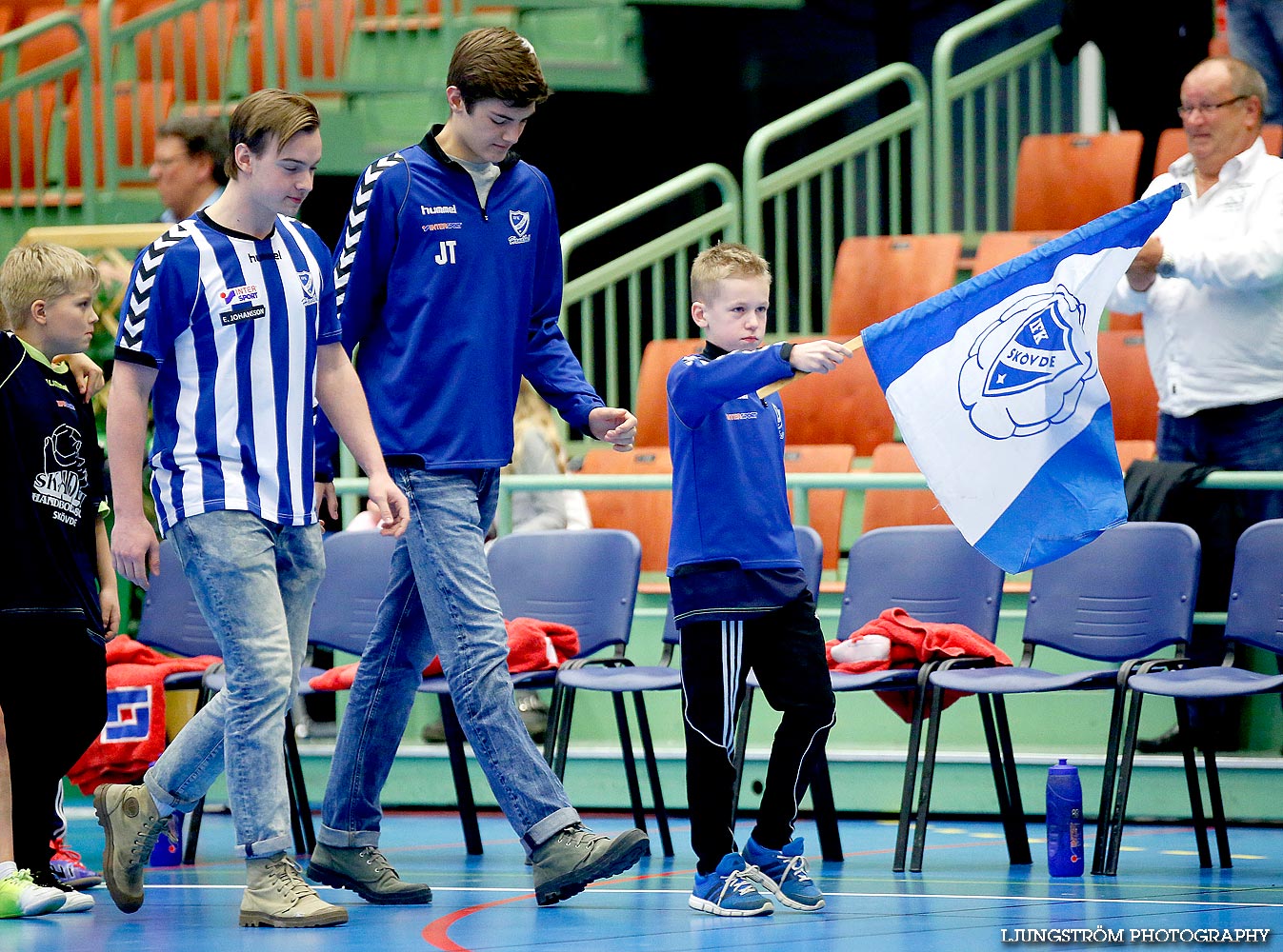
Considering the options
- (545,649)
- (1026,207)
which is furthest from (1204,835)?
(1026,207)

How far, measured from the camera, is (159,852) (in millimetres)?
5688

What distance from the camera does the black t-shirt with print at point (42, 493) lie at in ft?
15.2

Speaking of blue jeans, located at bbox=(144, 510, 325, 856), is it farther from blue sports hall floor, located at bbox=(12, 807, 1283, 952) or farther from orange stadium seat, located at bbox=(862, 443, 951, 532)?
orange stadium seat, located at bbox=(862, 443, 951, 532)

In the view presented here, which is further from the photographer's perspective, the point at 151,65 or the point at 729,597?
the point at 151,65

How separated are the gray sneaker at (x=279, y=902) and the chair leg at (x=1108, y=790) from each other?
2.09 metres

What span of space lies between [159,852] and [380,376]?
1.98 meters

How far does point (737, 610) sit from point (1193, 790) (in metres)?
1.72

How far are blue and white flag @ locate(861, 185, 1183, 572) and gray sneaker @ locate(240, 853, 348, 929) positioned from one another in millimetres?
1749

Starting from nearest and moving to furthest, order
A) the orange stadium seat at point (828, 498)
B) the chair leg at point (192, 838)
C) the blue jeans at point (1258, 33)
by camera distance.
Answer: the chair leg at point (192, 838)
the orange stadium seat at point (828, 498)
the blue jeans at point (1258, 33)

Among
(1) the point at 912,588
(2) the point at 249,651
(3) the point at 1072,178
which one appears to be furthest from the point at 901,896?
(3) the point at 1072,178

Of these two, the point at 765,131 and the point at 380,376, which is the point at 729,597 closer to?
the point at 380,376

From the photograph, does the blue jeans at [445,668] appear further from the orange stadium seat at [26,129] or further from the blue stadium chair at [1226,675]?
the orange stadium seat at [26,129]

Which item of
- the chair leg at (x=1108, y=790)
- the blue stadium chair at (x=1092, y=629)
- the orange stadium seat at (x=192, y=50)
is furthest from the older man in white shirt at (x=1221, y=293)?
the orange stadium seat at (x=192, y=50)

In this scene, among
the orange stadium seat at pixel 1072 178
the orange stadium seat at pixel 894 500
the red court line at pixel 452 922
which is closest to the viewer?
the red court line at pixel 452 922
